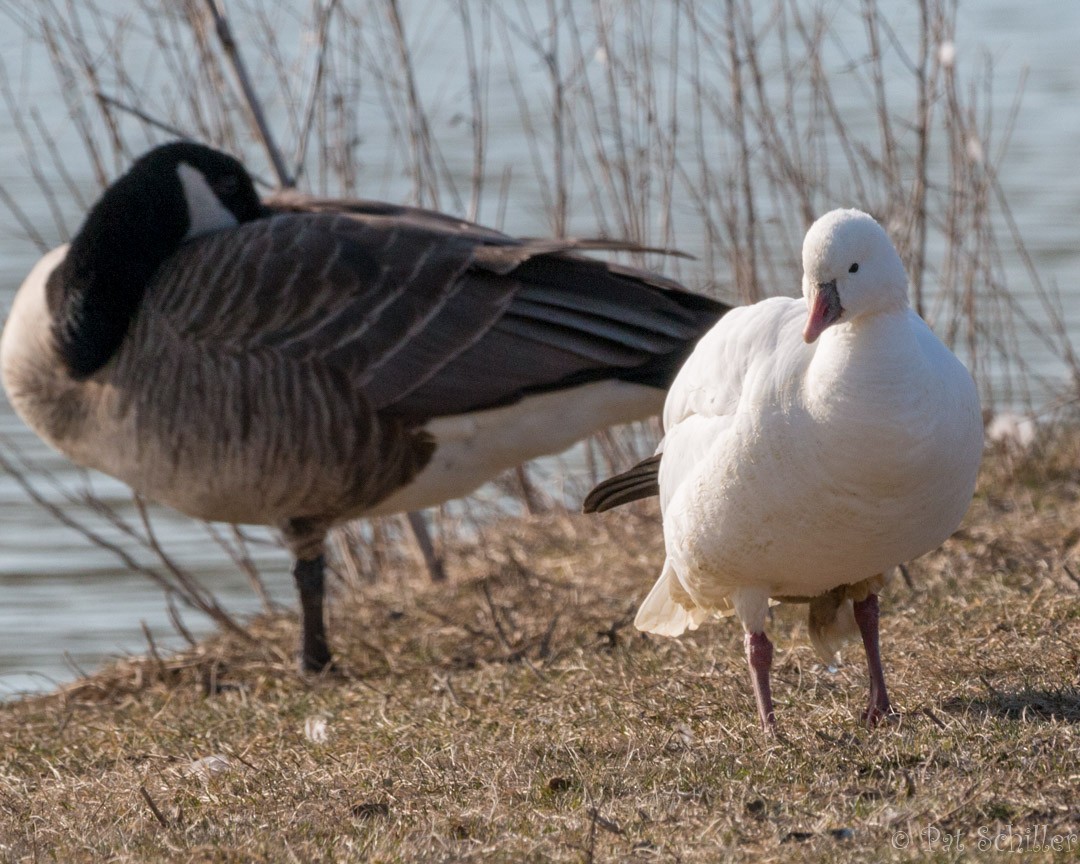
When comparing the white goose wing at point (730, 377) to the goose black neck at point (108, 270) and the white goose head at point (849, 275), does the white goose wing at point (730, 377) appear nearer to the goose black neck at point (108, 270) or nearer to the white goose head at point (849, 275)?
the white goose head at point (849, 275)

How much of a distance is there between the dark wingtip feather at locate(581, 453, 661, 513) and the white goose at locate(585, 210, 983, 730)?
33 centimetres

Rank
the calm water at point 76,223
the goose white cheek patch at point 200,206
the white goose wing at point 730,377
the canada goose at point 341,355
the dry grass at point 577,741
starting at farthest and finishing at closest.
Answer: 1. the calm water at point 76,223
2. the goose white cheek patch at point 200,206
3. the canada goose at point 341,355
4. the white goose wing at point 730,377
5. the dry grass at point 577,741

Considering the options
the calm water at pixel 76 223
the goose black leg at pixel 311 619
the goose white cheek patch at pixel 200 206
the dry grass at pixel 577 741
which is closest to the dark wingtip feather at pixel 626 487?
the dry grass at pixel 577 741

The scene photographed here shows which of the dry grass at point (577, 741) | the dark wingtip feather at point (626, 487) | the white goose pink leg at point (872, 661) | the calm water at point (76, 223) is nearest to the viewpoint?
the dry grass at point (577, 741)

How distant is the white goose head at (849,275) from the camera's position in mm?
3154

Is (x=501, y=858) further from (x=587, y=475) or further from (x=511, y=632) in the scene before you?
(x=587, y=475)

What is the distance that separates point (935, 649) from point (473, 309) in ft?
6.97

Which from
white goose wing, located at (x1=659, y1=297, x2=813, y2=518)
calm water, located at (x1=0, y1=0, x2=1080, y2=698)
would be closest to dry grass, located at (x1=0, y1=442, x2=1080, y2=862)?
white goose wing, located at (x1=659, y1=297, x2=813, y2=518)

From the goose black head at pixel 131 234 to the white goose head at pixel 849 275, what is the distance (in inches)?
127

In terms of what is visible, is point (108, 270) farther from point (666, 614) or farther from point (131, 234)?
point (666, 614)

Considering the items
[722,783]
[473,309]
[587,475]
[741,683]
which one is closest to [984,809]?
[722,783]

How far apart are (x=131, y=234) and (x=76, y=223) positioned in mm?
7841

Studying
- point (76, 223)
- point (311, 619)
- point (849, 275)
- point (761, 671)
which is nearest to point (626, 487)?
point (761, 671)

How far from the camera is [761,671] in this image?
12.2 ft
